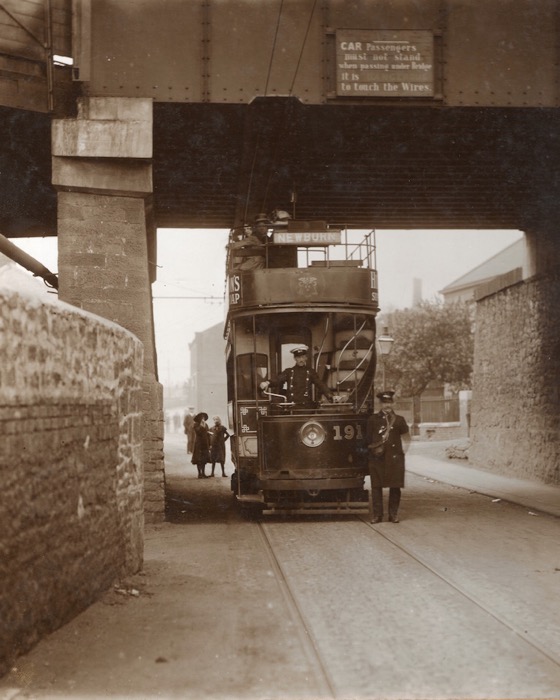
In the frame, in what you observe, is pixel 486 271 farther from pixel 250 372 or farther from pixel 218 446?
pixel 250 372

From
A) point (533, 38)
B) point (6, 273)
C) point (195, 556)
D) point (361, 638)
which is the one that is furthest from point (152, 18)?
point (361, 638)

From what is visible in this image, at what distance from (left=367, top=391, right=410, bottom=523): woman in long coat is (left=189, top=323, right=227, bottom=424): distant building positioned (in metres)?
70.9

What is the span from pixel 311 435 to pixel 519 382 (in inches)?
363

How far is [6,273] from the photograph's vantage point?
5.64 metres

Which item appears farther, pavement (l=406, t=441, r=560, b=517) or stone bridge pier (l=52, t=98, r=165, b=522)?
pavement (l=406, t=441, r=560, b=517)

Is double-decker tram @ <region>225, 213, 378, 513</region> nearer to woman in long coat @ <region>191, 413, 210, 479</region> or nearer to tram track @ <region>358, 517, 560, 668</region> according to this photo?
tram track @ <region>358, 517, 560, 668</region>

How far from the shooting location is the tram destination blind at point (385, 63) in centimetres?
1280

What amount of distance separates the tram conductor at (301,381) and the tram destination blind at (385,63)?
3.69 m

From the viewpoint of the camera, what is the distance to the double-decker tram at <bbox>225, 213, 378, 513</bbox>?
1237 centimetres

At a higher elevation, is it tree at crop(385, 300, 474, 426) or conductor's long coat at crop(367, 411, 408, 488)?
tree at crop(385, 300, 474, 426)

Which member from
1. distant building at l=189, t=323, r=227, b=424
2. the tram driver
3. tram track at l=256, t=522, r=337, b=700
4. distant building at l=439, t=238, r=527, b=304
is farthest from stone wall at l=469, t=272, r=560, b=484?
distant building at l=189, t=323, r=227, b=424

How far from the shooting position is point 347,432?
12.5m

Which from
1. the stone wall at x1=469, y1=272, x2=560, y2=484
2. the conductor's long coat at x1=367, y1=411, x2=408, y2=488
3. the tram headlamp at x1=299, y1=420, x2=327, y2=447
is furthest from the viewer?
the stone wall at x1=469, y1=272, x2=560, y2=484

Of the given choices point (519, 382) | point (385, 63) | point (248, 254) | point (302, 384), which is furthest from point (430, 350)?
point (302, 384)
